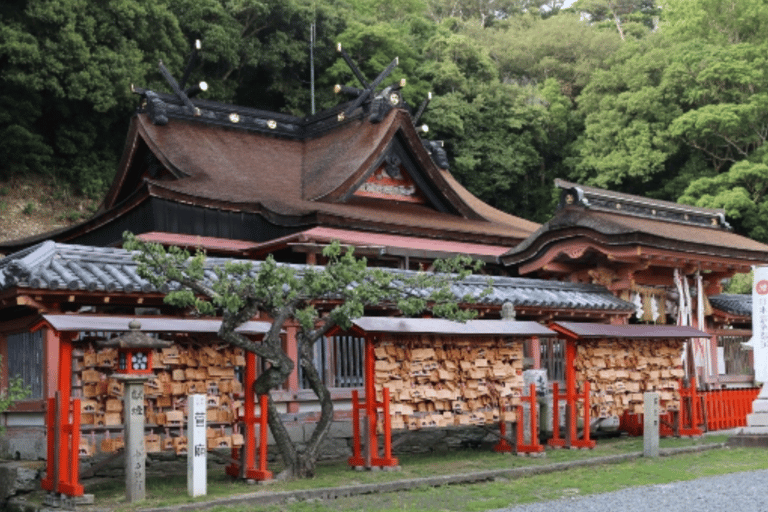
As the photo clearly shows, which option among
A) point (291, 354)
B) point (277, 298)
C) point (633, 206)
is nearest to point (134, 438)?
point (277, 298)

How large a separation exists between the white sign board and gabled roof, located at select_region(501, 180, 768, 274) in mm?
8728

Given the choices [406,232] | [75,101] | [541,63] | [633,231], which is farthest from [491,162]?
[633,231]

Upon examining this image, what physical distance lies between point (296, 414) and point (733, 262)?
9.60 metres

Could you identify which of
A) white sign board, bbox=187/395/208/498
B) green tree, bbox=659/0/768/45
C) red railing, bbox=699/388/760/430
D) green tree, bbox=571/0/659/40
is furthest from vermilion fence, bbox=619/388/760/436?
green tree, bbox=571/0/659/40

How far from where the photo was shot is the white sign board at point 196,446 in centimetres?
997

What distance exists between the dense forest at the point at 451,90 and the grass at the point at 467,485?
22.1 metres

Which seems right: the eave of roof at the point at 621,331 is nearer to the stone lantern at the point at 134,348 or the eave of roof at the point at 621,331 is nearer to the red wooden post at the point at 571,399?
the red wooden post at the point at 571,399

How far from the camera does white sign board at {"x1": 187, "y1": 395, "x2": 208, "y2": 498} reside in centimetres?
997

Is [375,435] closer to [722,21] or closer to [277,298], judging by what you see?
[277,298]

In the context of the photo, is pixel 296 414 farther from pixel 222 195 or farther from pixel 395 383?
pixel 222 195

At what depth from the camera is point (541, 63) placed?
1834 inches

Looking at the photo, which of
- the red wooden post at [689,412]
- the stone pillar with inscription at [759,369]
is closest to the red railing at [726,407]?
the red wooden post at [689,412]

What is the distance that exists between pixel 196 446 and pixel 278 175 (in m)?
12.7

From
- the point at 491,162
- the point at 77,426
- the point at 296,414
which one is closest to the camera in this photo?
the point at 77,426
